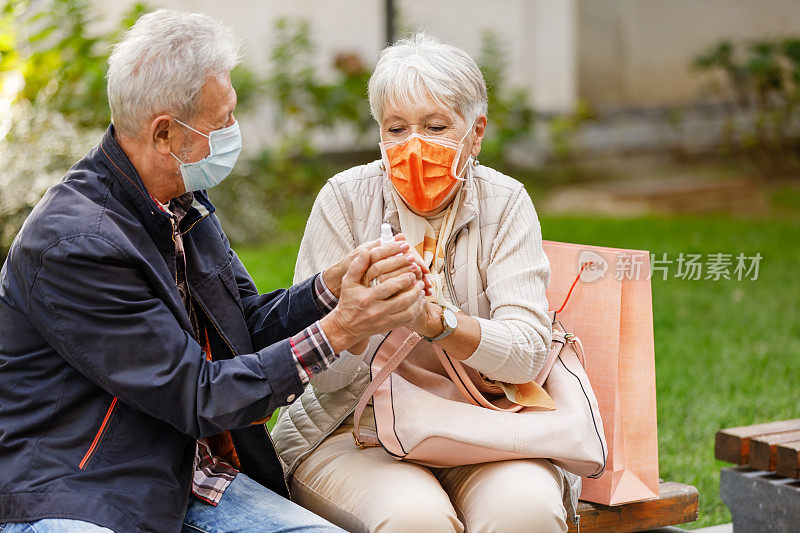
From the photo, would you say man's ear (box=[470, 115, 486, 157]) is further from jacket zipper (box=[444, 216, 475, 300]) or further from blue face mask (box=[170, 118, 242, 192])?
blue face mask (box=[170, 118, 242, 192])

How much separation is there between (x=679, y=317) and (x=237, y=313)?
15.4 ft

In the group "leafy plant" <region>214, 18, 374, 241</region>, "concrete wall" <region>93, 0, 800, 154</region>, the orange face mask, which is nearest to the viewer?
the orange face mask

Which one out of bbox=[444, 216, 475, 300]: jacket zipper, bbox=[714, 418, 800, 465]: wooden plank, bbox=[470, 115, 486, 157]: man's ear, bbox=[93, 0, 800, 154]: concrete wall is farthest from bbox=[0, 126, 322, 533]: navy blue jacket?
bbox=[93, 0, 800, 154]: concrete wall

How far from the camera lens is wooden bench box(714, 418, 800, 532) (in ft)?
11.2

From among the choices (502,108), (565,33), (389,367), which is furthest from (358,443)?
(565,33)

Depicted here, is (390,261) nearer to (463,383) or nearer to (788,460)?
(463,383)

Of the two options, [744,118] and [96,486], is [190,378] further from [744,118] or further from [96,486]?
[744,118]

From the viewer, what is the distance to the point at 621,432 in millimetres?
3146

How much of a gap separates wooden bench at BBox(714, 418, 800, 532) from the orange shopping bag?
570 mm

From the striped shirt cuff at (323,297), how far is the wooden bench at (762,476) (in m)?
1.69

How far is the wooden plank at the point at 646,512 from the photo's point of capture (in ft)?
10.3

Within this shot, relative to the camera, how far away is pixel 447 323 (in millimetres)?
2674

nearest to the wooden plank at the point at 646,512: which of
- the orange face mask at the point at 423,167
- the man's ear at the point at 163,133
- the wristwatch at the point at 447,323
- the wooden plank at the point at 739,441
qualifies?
the wooden plank at the point at 739,441

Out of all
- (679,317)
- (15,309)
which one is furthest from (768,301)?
(15,309)
